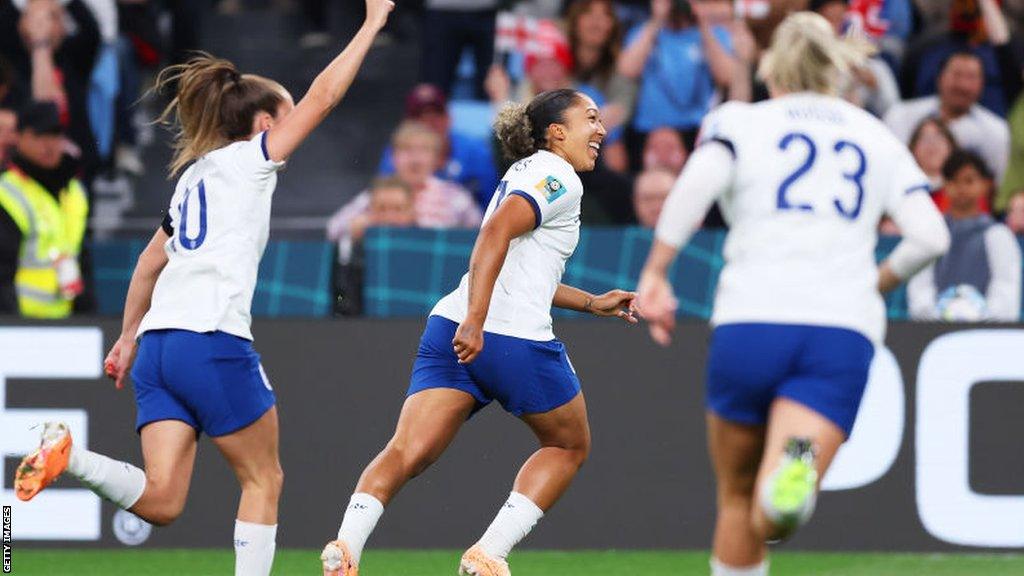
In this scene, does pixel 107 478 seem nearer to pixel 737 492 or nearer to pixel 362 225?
pixel 737 492

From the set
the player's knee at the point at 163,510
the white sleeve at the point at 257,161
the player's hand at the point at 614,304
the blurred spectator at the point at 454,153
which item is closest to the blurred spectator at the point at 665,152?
the blurred spectator at the point at 454,153

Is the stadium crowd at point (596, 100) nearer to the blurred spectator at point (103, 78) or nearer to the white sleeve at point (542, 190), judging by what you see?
the blurred spectator at point (103, 78)

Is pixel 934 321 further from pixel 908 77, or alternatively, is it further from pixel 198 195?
pixel 198 195

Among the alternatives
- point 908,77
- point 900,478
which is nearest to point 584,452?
point 900,478

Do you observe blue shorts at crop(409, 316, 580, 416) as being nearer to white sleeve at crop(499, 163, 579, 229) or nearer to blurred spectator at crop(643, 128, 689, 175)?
white sleeve at crop(499, 163, 579, 229)

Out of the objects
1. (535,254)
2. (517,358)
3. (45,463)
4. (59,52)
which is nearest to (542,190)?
(535,254)

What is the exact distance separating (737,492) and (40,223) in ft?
18.6

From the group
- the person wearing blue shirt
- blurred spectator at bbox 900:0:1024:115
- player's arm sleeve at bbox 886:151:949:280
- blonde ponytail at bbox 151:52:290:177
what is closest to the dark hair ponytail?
blonde ponytail at bbox 151:52:290:177

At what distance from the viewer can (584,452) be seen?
7352mm

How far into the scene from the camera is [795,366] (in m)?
5.60

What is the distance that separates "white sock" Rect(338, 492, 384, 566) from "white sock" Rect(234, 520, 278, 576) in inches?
11.3

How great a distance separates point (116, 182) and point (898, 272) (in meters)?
8.99

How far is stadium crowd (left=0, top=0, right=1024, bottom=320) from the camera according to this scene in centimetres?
1033

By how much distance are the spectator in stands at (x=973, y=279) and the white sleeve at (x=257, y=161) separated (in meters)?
4.43
